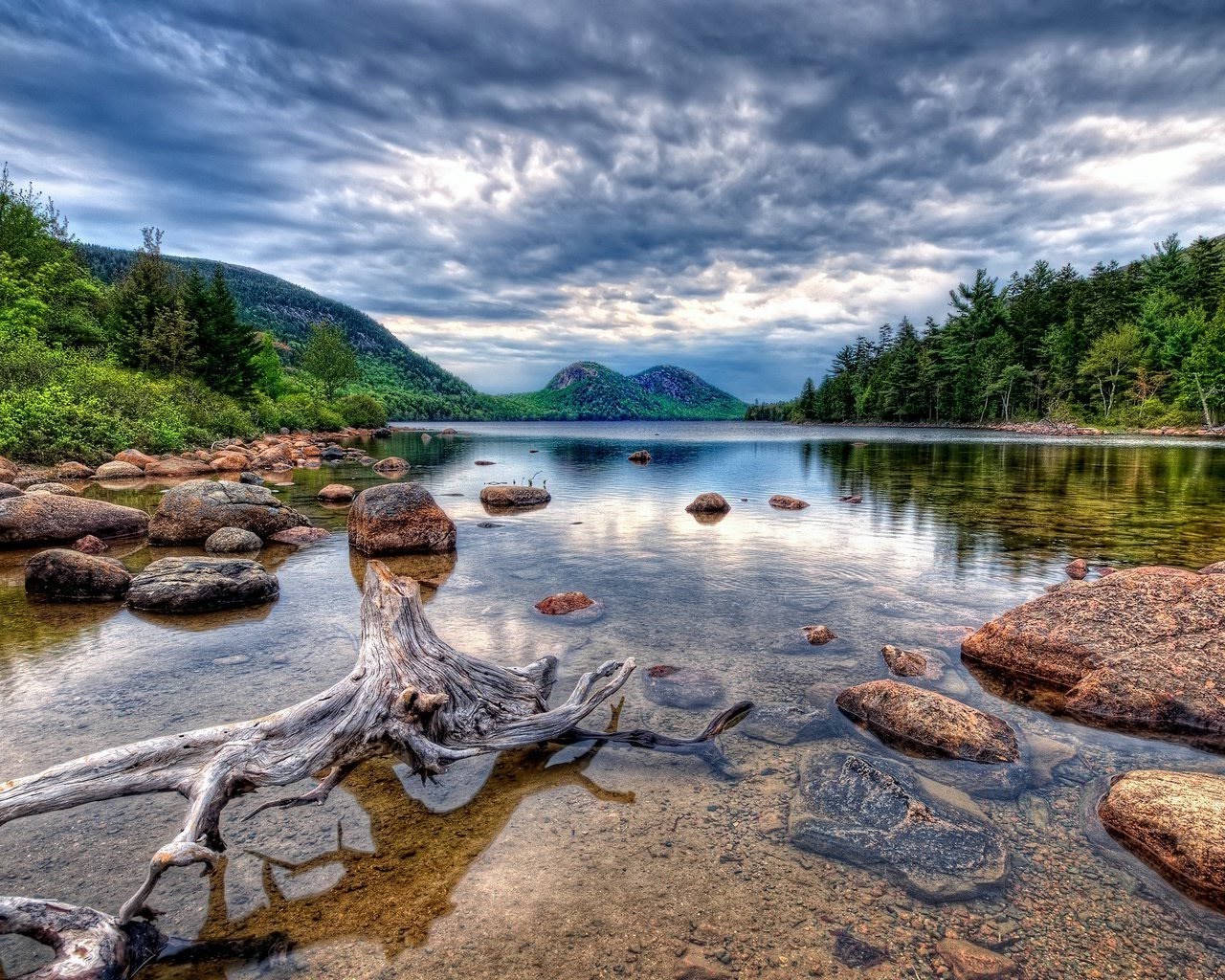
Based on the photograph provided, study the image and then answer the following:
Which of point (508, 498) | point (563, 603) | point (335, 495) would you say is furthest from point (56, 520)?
point (563, 603)

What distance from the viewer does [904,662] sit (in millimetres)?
7699

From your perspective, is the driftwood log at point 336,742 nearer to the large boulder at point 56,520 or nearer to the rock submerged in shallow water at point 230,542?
the rock submerged in shallow water at point 230,542

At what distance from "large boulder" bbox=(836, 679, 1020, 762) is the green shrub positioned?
96.3 m

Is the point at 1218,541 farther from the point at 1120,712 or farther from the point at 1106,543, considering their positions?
the point at 1120,712

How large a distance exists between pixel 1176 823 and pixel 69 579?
50.0ft

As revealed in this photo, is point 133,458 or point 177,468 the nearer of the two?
point 133,458

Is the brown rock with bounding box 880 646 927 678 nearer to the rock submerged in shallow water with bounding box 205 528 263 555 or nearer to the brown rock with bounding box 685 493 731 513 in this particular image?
the brown rock with bounding box 685 493 731 513

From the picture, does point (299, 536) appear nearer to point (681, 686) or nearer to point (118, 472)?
point (681, 686)

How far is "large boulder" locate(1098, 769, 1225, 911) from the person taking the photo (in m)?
4.02

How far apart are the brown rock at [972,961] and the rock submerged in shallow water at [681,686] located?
10.9 feet

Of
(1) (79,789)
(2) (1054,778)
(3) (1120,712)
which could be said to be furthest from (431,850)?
(3) (1120,712)

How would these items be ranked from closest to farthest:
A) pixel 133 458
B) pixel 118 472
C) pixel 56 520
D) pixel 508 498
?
pixel 56 520 < pixel 508 498 < pixel 118 472 < pixel 133 458

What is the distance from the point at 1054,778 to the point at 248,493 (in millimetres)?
17963

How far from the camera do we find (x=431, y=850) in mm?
4445
